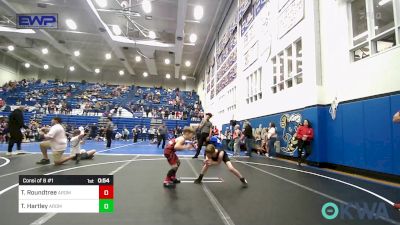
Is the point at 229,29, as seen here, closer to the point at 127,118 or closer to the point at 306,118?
the point at 306,118

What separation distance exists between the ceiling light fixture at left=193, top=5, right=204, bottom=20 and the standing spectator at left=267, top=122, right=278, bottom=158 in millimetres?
12345

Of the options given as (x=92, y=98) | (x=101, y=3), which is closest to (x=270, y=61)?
(x=101, y=3)

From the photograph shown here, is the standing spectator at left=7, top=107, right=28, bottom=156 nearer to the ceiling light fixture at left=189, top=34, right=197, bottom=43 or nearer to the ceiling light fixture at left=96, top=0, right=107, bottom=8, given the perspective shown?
the ceiling light fixture at left=96, top=0, right=107, bottom=8

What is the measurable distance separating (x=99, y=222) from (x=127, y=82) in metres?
41.8

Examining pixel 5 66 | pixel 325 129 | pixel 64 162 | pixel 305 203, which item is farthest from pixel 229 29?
pixel 5 66

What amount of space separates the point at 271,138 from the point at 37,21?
1049 centimetres

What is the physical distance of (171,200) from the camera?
3.92 meters

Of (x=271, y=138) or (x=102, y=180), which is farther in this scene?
(x=271, y=138)

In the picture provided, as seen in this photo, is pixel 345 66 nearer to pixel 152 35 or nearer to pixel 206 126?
pixel 206 126

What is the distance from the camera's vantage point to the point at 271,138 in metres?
11.6

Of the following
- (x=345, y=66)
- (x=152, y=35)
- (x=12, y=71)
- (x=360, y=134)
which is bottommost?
(x=360, y=134)

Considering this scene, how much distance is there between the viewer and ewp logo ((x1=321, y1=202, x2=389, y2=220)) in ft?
10.8
